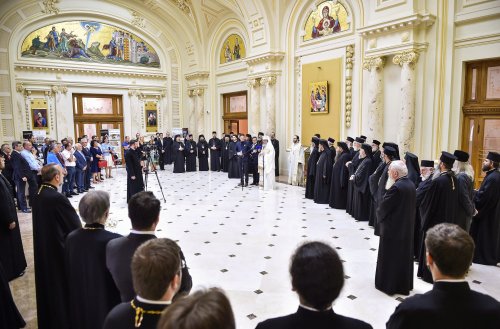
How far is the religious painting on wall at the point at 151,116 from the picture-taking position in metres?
20.1

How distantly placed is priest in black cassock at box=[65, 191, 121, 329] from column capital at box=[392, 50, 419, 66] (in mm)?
9587

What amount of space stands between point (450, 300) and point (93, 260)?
96.8 inches

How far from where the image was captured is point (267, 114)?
1530 centimetres

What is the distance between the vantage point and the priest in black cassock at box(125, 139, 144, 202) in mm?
9750

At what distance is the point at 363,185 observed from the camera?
8289 mm

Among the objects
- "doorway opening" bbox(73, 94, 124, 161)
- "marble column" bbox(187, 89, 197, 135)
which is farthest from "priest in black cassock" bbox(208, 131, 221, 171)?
"doorway opening" bbox(73, 94, 124, 161)

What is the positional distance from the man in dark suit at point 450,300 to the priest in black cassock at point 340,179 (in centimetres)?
763

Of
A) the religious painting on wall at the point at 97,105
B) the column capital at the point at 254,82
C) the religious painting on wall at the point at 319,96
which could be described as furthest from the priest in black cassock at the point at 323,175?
the religious painting on wall at the point at 97,105

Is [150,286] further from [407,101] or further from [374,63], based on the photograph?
[374,63]

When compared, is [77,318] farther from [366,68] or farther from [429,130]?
[366,68]

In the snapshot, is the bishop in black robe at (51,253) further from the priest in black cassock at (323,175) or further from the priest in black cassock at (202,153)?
the priest in black cassock at (202,153)

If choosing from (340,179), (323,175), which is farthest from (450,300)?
(323,175)

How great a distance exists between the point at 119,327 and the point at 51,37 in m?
19.0

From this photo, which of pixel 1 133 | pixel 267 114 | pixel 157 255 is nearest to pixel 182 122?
pixel 267 114
